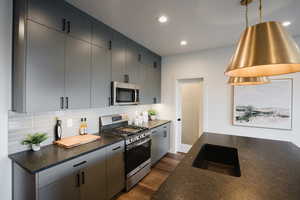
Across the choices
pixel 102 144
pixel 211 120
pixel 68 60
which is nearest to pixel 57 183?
pixel 102 144

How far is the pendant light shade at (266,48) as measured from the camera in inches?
27.7

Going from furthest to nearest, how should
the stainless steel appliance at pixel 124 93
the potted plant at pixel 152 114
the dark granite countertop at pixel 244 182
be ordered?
the potted plant at pixel 152 114
the stainless steel appliance at pixel 124 93
the dark granite countertop at pixel 244 182

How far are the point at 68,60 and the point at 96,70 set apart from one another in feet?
1.33

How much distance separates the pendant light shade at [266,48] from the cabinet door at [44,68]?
68.1 inches

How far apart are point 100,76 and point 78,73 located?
1.12 ft

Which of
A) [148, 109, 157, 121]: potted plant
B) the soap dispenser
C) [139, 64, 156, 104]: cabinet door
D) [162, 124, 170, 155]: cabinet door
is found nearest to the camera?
the soap dispenser

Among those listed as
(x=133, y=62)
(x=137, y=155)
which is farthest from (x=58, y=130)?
(x=133, y=62)

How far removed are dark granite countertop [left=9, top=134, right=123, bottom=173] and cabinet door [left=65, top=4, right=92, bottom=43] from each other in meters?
1.41

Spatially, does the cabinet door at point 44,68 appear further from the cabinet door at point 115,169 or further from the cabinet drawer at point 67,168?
the cabinet door at point 115,169

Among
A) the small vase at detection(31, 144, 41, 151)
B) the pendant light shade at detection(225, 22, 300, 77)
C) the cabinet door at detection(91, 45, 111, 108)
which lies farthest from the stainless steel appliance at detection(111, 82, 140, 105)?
the pendant light shade at detection(225, 22, 300, 77)

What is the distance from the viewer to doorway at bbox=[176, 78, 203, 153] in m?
3.65

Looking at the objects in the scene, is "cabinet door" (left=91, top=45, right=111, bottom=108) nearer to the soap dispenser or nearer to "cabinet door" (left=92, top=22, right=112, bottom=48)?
"cabinet door" (left=92, top=22, right=112, bottom=48)

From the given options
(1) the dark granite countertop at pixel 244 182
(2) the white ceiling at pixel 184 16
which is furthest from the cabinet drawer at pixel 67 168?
(2) the white ceiling at pixel 184 16

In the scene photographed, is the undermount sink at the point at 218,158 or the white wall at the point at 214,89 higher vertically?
the white wall at the point at 214,89
